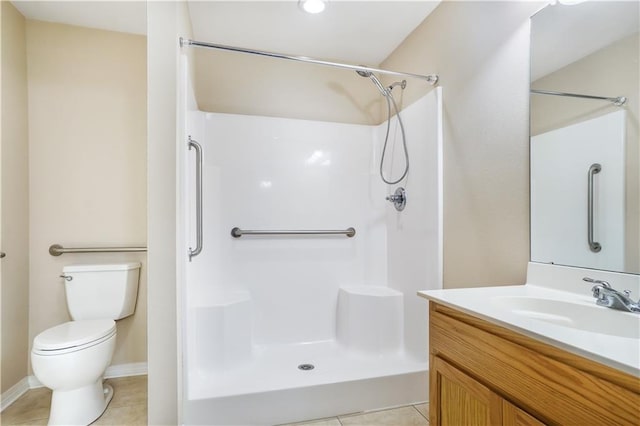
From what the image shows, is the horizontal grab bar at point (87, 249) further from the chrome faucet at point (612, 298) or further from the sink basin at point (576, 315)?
the chrome faucet at point (612, 298)

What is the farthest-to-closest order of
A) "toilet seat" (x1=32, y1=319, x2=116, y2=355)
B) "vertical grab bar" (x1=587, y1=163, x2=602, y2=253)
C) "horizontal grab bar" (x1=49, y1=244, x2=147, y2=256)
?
"horizontal grab bar" (x1=49, y1=244, x2=147, y2=256)
"toilet seat" (x1=32, y1=319, x2=116, y2=355)
"vertical grab bar" (x1=587, y1=163, x2=602, y2=253)

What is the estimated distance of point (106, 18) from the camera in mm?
2104

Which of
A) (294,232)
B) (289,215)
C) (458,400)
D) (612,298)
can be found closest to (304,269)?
(294,232)

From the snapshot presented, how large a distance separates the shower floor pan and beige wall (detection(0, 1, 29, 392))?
3.76 feet

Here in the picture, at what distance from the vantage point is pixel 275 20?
6.93 ft

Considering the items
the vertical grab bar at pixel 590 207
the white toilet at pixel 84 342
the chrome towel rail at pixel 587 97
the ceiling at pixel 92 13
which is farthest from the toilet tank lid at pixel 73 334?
the chrome towel rail at pixel 587 97

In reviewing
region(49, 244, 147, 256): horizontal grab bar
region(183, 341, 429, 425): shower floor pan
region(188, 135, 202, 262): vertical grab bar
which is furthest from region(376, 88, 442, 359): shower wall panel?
region(49, 244, 147, 256): horizontal grab bar

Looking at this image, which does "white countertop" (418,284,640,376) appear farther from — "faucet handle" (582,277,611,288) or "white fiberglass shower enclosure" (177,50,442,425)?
"white fiberglass shower enclosure" (177,50,442,425)

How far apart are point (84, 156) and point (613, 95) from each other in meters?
2.76

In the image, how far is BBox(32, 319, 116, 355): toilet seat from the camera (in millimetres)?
1578

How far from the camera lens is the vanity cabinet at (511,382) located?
625mm

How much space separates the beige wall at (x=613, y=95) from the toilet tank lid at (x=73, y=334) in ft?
7.53

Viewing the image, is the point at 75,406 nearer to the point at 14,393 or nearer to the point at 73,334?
the point at 73,334

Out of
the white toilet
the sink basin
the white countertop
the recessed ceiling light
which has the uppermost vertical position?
the recessed ceiling light
